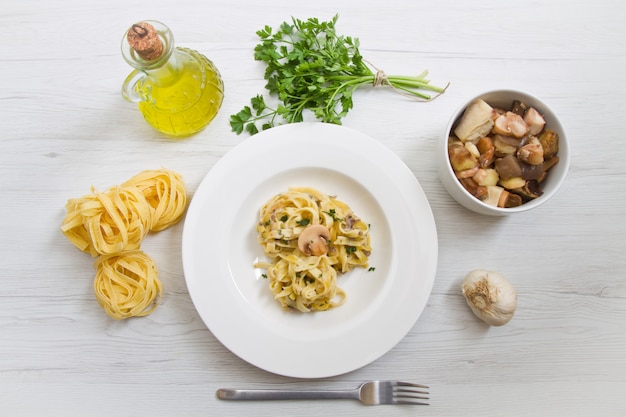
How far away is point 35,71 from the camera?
2332 mm

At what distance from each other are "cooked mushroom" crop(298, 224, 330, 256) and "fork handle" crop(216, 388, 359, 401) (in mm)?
680

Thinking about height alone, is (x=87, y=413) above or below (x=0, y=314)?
below

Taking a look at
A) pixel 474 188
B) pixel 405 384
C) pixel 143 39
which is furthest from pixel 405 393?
pixel 143 39

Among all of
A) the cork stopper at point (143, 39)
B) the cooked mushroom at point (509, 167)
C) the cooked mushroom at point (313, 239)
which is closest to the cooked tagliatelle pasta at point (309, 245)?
the cooked mushroom at point (313, 239)

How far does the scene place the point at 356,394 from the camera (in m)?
2.14

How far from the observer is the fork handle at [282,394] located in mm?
2127

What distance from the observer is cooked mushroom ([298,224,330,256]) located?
2057 mm

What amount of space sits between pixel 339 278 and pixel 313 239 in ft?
0.90

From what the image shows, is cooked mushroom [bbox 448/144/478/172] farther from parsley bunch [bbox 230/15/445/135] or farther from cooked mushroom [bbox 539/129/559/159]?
parsley bunch [bbox 230/15/445/135]

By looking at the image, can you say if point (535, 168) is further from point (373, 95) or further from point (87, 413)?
point (87, 413)

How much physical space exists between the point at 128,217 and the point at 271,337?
2.79 ft

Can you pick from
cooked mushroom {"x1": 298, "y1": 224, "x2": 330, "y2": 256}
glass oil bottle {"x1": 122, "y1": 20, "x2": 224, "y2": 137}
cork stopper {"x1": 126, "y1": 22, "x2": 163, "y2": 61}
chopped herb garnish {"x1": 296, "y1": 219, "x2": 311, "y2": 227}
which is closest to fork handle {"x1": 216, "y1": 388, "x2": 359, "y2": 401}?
cooked mushroom {"x1": 298, "y1": 224, "x2": 330, "y2": 256}

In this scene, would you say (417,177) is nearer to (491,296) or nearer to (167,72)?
(491,296)

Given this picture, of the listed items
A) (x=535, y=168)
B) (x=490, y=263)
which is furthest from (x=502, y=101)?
(x=490, y=263)
